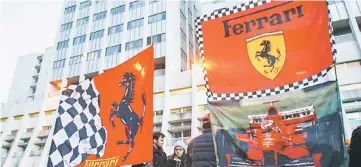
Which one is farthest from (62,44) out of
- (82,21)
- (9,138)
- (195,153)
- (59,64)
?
(195,153)

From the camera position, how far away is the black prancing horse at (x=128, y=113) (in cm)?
470

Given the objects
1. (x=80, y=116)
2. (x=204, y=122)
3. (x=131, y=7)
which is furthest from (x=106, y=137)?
(x=131, y=7)

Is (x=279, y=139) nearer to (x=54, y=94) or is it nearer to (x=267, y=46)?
(x=267, y=46)

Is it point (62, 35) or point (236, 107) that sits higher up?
point (62, 35)

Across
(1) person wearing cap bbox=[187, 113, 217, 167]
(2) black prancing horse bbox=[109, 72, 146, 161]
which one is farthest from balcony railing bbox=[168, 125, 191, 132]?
(1) person wearing cap bbox=[187, 113, 217, 167]

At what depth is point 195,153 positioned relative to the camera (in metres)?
3.96

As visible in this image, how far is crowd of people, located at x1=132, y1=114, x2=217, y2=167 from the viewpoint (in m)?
3.86

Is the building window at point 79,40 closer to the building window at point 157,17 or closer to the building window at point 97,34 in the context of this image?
the building window at point 97,34

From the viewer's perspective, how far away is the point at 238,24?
3.78 meters

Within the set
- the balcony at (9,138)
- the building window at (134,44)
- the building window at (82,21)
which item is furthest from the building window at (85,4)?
the balcony at (9,138)

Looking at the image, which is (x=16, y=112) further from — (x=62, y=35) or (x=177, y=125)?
(x=177, y=125)

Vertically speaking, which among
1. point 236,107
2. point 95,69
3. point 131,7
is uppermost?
point 131,7

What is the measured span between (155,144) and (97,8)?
3406 centimetres

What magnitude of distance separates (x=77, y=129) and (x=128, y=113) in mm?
1029
